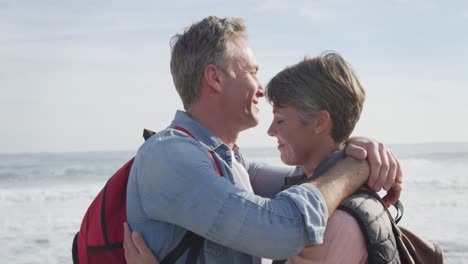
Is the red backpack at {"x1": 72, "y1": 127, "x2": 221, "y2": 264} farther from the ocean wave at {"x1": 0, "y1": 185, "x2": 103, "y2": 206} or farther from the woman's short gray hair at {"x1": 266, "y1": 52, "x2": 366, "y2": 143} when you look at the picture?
the ocean wave at {"x1": 0, "y1": 185, "x2": 103, "y2": 206}

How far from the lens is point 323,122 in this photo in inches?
101

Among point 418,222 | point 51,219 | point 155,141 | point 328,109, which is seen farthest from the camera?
point 51,219

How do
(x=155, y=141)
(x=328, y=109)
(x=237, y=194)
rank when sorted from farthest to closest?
(x=328, y=109), (x=155, y=141), (x=237, y=194)

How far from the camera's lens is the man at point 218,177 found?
2.14m

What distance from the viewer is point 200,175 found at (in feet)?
7.25

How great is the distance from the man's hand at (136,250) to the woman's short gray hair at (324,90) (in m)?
0.82

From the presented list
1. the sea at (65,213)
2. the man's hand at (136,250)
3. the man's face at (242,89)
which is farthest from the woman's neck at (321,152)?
the sea at (65,213)

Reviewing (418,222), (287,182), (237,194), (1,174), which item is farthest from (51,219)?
(1,174)

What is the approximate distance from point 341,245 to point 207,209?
507mm

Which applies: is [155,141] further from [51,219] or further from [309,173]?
[51,219]

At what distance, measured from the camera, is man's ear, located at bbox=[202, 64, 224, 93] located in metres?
2.74

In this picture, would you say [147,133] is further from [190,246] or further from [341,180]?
[341,180]

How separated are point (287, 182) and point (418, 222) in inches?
349

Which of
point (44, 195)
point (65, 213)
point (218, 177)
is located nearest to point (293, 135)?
point (218, 177)
